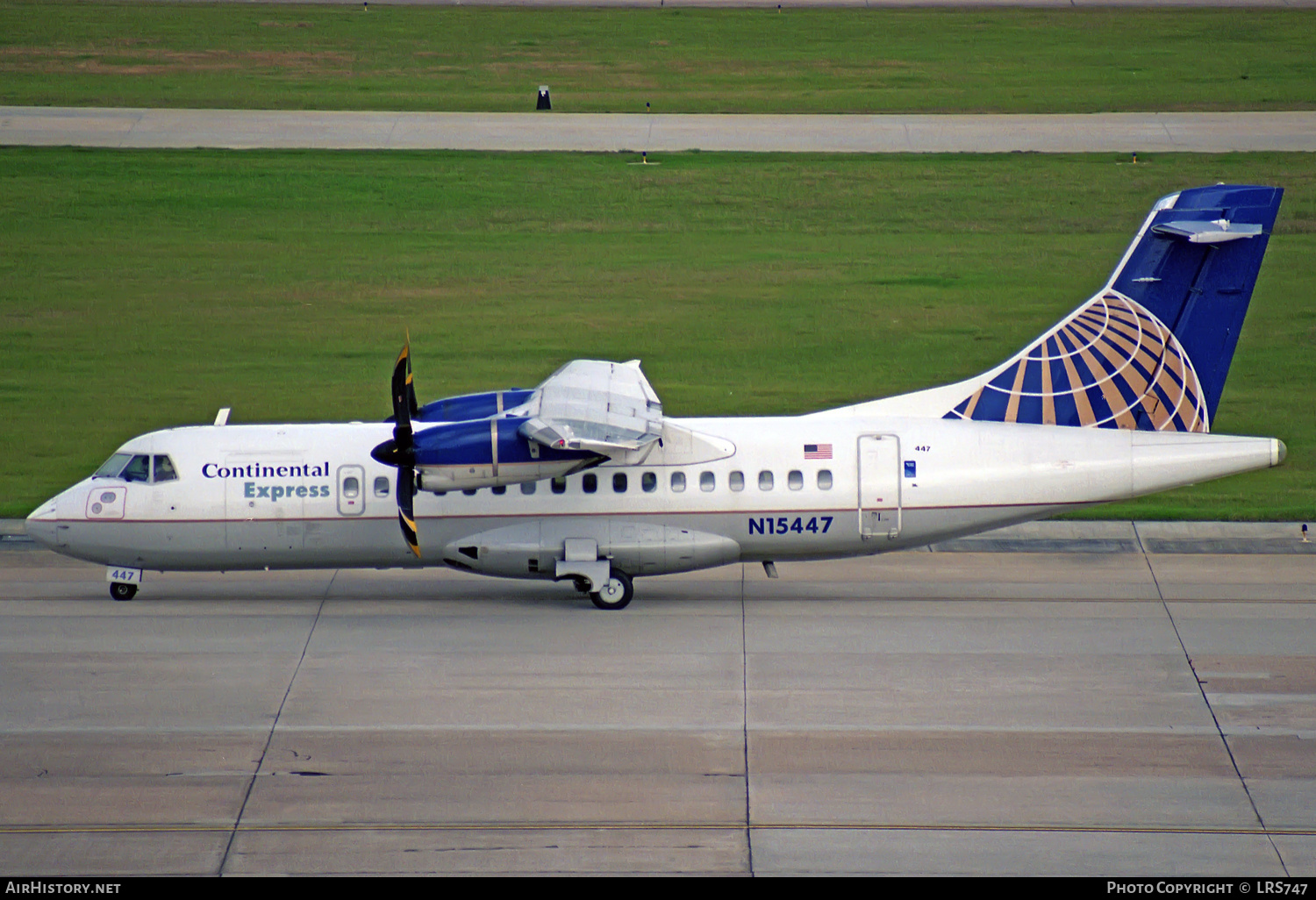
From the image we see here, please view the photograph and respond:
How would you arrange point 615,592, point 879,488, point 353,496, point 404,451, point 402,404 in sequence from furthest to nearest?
point 615,592 → point 353,496 → point 879,488 → point 404,451 → point 402,404

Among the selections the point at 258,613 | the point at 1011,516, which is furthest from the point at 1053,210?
the point at 258,613

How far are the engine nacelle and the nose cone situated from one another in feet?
19.8

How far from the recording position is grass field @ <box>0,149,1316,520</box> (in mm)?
35125

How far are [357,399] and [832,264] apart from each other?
15697mm

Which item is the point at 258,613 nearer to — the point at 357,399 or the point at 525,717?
the point at 525,717

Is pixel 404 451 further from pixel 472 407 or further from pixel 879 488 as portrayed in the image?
pixel 879 488

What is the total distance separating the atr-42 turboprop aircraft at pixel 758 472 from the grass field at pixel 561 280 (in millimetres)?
5725

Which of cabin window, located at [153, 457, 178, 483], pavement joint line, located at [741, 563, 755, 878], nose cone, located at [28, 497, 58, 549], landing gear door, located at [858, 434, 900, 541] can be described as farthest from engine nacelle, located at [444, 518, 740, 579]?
nose cone, located at [28, 497, 58, 549]

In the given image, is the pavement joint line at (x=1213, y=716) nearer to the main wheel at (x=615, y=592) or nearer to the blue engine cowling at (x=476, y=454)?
the main wheel at (x=615, y=592)

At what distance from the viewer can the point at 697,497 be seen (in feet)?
77.0

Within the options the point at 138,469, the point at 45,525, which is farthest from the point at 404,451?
the point at 45,525

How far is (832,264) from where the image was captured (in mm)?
44750

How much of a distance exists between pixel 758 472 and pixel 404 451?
5.24 meters

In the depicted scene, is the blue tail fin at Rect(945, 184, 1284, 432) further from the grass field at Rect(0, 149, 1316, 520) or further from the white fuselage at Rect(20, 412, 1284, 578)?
the grass field at Rect(0, 149, 1316, 520)
